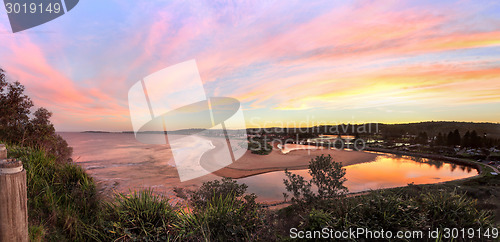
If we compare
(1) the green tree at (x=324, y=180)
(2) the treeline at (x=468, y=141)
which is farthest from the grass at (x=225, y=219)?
(2) the treeline at (x=468, y=141)

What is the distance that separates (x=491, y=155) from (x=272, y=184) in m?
38.8

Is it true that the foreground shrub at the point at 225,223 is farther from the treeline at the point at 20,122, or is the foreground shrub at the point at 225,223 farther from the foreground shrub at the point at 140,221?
the treeline at the point at 20,122

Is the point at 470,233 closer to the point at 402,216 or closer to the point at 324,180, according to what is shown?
the point at 402,216

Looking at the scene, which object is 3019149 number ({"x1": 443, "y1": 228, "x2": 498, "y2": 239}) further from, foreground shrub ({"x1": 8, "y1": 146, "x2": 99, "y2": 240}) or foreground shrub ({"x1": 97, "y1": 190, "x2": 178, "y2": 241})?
foreground shrub ({"x1": 8, "y1": 146, "x2": 99, "y2": 240})

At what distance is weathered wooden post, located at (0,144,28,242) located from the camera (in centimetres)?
174

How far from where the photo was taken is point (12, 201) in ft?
5.89

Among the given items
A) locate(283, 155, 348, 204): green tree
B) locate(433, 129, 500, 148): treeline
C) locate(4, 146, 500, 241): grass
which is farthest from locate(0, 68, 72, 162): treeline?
locate(433, 129, 500, 148): treeline

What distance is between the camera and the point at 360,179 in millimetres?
17500

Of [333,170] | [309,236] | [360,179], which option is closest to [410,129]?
[360,179]

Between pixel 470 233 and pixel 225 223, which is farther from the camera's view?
pixel 225 223

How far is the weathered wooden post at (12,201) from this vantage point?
1.74 meters

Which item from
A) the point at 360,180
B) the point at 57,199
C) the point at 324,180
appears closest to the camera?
the point at 57,199

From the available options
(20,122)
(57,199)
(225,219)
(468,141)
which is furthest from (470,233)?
(468,141)

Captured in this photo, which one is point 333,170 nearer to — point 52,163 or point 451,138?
point 52,163
